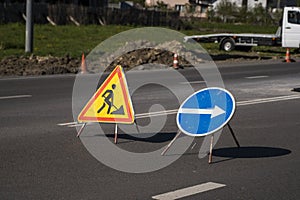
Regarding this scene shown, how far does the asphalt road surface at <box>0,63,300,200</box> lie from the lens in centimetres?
671

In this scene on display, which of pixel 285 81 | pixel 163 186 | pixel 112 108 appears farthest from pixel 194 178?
pixel 285 81

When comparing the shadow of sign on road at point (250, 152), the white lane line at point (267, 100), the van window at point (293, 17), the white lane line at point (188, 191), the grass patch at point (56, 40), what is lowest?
the grass patch at point (56, 40)

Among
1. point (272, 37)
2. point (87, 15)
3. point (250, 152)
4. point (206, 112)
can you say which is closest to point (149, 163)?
point (206, 112)

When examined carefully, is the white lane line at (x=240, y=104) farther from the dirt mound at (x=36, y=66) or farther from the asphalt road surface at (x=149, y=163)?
the dirt mound at (x=36, y=66)

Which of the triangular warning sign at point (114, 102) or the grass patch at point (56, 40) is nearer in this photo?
the triangular warning sign at point (114, 102)

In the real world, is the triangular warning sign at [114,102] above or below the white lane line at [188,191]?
above

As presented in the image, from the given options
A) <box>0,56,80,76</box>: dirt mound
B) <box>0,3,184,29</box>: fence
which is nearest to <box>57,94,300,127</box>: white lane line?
<box>0,56,80,76</box>: dirt mound

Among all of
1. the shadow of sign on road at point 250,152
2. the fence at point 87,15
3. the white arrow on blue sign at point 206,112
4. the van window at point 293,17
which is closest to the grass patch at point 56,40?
the fence at point 87,15

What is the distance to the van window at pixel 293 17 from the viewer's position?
34.8 m

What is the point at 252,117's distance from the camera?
39.7 ft

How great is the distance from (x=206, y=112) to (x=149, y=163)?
39.6 inches

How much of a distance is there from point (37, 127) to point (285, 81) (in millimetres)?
11316

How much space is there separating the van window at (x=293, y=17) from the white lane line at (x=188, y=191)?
2902cm

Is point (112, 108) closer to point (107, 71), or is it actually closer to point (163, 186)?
point (163, 186)
